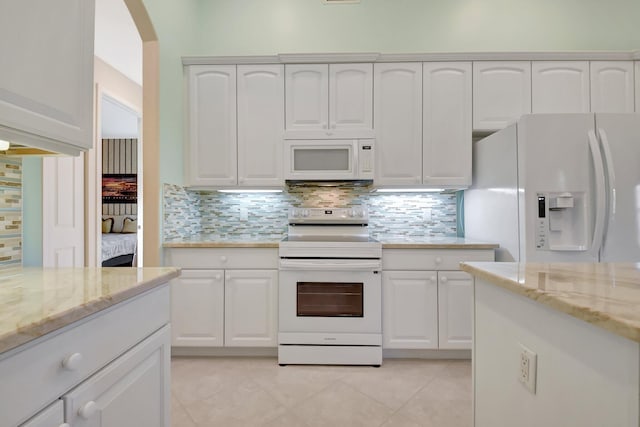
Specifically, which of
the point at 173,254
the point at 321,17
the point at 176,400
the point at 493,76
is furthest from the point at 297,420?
the point at 321,17

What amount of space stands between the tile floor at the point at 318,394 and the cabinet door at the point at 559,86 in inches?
86.1

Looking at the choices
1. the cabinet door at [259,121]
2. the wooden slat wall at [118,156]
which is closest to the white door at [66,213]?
the cabinet door at [259,121]

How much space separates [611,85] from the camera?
2.61m

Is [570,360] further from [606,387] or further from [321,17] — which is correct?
[321,17]

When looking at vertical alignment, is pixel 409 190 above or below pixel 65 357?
above

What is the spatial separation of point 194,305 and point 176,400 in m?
0.65

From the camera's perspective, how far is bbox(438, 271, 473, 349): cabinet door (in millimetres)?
2352

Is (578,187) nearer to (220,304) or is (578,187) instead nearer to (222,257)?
(222,257)

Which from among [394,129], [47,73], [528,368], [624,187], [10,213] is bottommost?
[528,368]

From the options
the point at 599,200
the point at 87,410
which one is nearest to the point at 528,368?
the point at 87,410

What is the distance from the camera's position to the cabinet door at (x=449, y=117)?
2629 mm

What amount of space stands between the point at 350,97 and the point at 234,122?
1.00m

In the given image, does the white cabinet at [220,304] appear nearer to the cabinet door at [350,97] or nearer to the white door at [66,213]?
the white door at [66,213]

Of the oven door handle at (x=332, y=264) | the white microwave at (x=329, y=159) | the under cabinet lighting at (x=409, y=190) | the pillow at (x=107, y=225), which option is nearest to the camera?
the oven door handle at (x=332, y=264)
